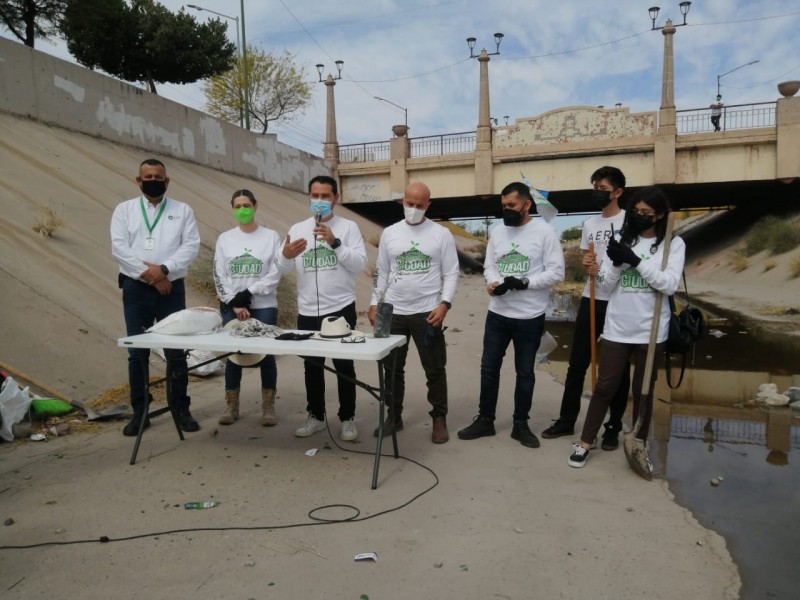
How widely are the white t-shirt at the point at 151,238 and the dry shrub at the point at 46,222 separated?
3.64 meters

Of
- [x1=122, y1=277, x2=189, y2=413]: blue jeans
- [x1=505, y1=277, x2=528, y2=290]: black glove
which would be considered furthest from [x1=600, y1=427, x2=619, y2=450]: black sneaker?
[x1=122, y1=277, x2=189, y2=413]: blue jeans

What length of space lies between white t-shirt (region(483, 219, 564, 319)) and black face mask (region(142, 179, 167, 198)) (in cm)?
274

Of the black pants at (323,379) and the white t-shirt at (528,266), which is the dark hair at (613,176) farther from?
the black pants at (323,379)

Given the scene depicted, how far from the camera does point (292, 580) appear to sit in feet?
8.93

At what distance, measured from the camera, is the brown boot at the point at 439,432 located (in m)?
4.70

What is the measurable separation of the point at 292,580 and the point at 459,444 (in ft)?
7.17

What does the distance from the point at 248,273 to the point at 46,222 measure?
4624 mm

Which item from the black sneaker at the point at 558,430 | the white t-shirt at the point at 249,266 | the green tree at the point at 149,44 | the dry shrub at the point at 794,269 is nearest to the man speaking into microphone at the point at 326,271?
the white t-shirt at the point at 249,266

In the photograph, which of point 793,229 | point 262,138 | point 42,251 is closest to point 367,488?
point 42,251

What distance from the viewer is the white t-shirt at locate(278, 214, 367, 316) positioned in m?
4.67

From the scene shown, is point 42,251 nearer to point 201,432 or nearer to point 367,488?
point 201,432

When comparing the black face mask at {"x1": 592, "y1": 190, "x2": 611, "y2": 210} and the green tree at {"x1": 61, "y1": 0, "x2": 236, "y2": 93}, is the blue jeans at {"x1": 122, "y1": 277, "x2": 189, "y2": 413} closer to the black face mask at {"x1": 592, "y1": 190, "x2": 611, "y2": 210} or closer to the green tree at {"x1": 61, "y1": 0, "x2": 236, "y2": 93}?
the black face mask at {"x1": 592, "y1": 190, "x2": 611, "y2": 210}

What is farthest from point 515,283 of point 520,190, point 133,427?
point 133,427

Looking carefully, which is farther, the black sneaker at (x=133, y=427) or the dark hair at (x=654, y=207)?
the black sneaker at (x=133, y=427)
